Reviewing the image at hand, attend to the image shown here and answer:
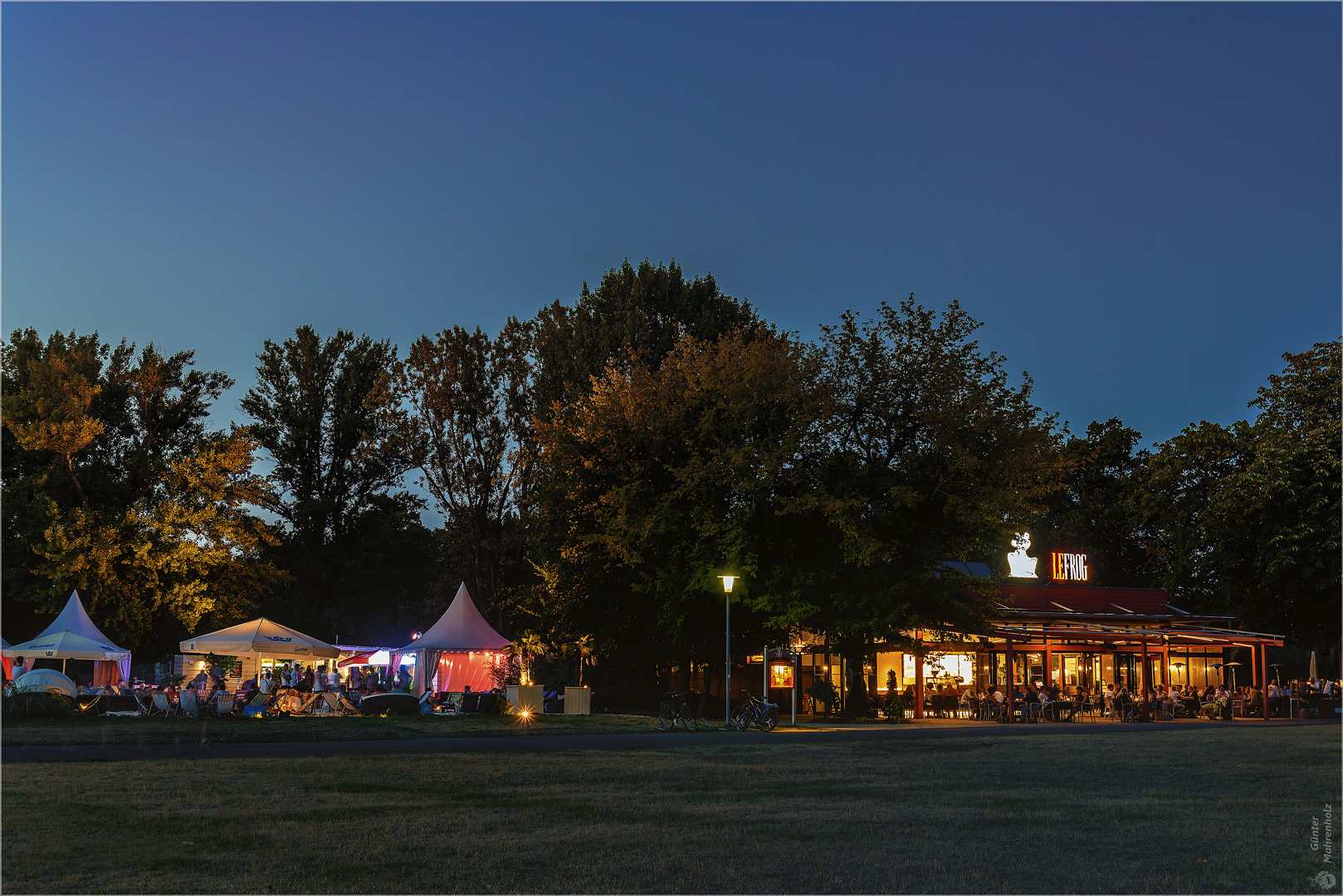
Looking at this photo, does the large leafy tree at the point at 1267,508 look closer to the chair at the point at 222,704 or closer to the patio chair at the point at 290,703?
the patio chair at the point at 290,703

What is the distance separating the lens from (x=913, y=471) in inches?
1352

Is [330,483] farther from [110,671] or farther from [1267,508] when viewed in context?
[1267,508]

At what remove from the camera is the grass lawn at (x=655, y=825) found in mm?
7605

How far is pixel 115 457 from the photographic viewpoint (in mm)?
52844

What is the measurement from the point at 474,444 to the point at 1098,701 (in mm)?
27864

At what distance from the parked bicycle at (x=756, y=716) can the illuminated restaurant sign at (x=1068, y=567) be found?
20.2 meters

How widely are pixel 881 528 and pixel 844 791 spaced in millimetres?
22448

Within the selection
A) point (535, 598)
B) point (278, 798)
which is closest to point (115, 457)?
point (535, 598)

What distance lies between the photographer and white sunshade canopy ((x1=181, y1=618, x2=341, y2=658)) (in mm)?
33375

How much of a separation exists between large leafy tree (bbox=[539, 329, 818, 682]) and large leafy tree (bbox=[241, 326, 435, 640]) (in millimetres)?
20886

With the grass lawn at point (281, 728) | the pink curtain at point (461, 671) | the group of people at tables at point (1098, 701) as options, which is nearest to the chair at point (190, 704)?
the grass lawn at point (281, 728)

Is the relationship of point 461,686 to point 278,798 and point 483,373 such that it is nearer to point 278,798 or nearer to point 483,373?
point 483,373

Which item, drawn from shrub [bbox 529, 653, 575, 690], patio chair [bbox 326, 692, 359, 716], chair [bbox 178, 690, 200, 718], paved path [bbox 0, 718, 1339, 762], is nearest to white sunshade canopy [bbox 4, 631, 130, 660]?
chair [bbox 178, 690, 200, 718]

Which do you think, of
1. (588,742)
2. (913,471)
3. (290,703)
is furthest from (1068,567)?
(290,703)
